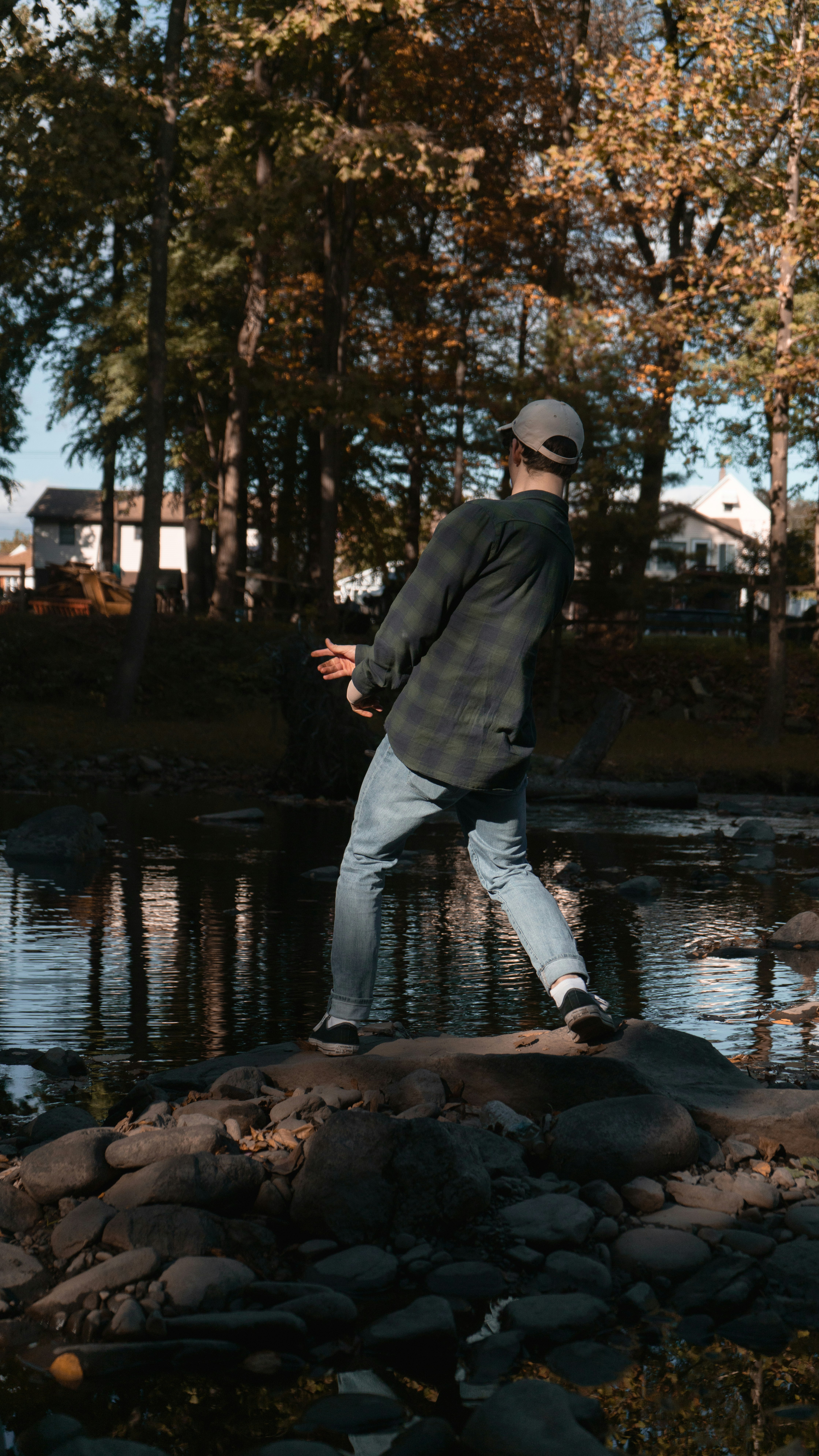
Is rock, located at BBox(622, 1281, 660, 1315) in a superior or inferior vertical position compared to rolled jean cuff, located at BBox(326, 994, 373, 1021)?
inferior

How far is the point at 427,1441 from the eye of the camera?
230 centimetres

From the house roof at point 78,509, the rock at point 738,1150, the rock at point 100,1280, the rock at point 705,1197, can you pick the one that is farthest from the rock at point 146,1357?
the house roof at point 78,509

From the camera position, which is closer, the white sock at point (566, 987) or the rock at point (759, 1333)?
the rock at point (759, 1333)

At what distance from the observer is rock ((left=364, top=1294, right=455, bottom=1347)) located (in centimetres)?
271

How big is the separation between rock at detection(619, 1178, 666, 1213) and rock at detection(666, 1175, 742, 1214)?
4 cm

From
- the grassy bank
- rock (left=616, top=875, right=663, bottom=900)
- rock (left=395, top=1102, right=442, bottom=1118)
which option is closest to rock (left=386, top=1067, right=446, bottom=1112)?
rock (left=395, top=1102, right=442, bottom=1118)

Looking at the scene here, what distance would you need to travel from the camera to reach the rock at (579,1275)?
9.84 ft

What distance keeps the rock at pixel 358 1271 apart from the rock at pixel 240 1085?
1.00 m

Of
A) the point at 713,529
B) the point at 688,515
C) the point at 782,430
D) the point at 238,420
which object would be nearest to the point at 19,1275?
the point at 782,430

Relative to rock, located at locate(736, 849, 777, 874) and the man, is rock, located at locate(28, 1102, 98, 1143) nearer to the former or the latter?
the man

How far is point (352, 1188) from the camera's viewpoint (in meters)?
3.29

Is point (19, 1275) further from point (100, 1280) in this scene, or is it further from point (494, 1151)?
point (494, 1151)

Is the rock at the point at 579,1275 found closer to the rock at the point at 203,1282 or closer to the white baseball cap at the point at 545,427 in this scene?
the rock at the point at 203,1282

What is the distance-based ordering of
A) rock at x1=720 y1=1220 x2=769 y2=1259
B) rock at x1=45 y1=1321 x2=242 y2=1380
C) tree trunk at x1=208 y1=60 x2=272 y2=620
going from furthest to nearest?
tree trunk at x1=208 y1=60 x2=272 y2=620 < rock at x1=720 y1=1220 x2=769 y2=1259 < rock at x1=45 y1=1321 x2=242 y2=1380
